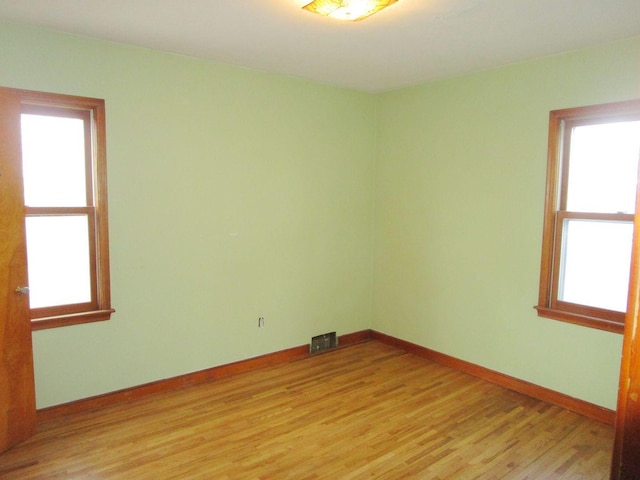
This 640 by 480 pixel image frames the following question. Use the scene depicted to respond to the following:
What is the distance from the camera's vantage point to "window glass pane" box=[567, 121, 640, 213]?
279cm

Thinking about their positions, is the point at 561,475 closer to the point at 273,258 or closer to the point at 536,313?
the point at 536,313

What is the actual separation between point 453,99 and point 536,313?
6.42 feet

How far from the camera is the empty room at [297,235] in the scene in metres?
2.46

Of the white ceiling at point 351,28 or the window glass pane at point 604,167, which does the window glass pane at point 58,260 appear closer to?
the white ceiling at point 351,28

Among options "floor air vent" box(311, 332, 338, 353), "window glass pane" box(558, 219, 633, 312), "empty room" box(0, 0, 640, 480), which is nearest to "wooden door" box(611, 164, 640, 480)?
"empty room" box(0, 0, 640, 480)

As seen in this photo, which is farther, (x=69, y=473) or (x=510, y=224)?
(x=510, y=224)

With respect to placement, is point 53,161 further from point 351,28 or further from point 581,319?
point 581,319

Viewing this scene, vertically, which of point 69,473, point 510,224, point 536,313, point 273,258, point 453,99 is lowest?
point 69,473

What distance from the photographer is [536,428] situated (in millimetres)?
2826

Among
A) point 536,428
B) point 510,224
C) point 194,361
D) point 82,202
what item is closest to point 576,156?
point 510,224

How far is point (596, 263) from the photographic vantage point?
2.99m

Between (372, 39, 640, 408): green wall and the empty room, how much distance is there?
0.06 feet

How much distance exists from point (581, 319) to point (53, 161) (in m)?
3.88

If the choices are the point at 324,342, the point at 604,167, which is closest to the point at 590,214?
the point at 604,167
